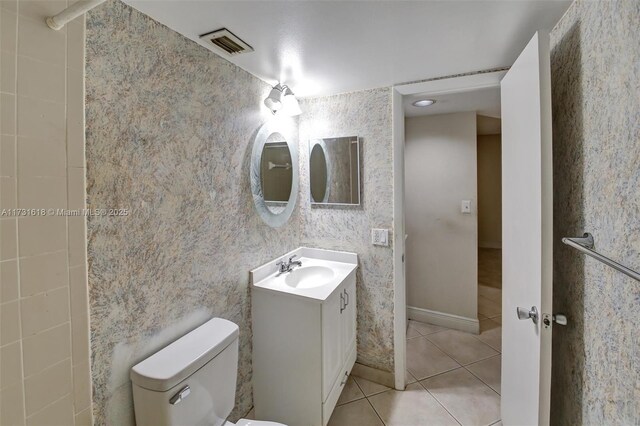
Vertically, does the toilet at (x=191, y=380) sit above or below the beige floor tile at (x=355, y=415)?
above

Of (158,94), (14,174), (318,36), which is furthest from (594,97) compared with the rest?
(14,174)

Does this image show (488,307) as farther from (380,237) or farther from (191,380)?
(191,380)

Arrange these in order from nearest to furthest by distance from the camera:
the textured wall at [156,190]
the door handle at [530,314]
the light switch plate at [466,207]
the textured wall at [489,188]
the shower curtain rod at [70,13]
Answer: the shower curtain rod at [70,13]
the textured wall at [156,190]
the door handle at [530,314]
the light switch plate at [466,207]
the textured wall at [489,188]

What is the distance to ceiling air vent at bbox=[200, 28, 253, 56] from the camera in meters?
1.18

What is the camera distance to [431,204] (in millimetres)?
2766

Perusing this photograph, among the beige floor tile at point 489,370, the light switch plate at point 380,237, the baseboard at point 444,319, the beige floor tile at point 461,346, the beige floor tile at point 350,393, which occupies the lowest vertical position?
the beige floor tile at point 350,393

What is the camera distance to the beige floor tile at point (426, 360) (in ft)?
6.88

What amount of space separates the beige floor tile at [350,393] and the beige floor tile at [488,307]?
1.82 metres

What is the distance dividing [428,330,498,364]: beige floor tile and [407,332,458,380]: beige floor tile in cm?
7

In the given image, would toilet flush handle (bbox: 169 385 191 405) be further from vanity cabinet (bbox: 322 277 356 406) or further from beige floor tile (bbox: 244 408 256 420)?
beige floor tile (bbox: 244 408 256 420)

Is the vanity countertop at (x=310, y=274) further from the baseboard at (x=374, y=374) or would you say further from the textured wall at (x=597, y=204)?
the textured wall at (x=597, y=204)

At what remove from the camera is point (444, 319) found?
272 centimetres

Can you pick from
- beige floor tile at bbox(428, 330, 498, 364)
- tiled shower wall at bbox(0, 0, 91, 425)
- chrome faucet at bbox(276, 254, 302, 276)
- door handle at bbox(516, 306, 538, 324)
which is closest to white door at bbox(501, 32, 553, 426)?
door handle at bbox(516, 306, 538, 324)

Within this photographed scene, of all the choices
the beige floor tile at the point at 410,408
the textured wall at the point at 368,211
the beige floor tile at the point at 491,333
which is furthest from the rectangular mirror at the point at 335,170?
the beige floor tile at the point at 491,333
